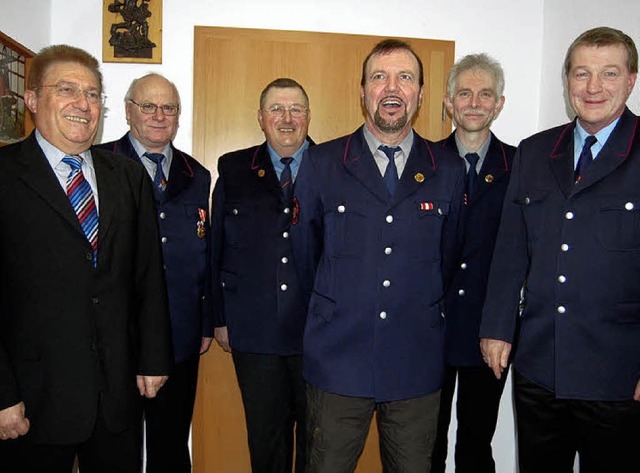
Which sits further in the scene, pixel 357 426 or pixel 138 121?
pixel 138 121

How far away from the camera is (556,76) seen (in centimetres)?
307

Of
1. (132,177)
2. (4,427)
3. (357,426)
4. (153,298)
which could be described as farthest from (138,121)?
(357,426)

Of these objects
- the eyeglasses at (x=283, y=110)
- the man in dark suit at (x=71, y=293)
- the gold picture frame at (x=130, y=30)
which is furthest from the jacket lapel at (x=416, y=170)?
the gold picture frame at (x=130, y=30)

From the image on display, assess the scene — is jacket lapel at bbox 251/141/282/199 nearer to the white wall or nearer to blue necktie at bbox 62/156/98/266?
the white wall

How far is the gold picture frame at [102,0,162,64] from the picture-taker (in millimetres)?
2955

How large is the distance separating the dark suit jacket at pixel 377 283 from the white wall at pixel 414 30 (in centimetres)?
138

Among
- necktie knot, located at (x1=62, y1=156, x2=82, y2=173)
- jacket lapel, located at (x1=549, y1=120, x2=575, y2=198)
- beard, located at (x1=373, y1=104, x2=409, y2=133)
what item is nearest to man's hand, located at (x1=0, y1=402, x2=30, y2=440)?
necktie knot, located at (x1=62, y1=156, x2=82, y2=173)

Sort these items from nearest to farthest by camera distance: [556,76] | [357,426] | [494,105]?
1. [357,426]
2. [494,105]
3. [556,76]

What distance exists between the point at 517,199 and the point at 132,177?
1240 millimetres

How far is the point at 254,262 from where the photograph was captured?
2.46 m

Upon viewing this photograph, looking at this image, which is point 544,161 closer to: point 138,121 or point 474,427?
→ point 474,427

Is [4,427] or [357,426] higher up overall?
[4,427]

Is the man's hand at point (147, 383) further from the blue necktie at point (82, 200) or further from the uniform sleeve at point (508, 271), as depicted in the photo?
the uniform sleeve at point (508, 271)

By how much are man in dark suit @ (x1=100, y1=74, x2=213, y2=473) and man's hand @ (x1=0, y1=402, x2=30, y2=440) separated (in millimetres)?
815
